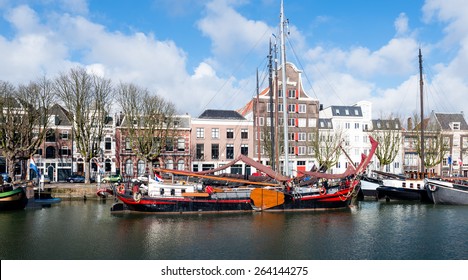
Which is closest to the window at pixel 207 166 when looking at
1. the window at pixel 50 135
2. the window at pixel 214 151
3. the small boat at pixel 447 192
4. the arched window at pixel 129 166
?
the window at pixel 214 151

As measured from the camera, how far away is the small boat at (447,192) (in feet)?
123

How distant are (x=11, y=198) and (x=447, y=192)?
130 ft

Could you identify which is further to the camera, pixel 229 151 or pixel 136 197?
pixel 229 151

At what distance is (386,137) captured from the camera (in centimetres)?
5928

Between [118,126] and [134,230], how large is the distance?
34.3 metres

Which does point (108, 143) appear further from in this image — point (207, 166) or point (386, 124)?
point (386, 124)

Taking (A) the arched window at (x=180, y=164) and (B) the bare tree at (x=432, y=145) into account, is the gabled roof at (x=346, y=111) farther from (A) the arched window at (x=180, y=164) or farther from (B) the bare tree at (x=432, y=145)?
(A) the arched window at (x=180, y=164)

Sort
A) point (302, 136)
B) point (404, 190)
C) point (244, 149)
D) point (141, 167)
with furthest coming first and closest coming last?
point (302, 136) → point (244, 149) → point (141, 167) → point (404, 190)

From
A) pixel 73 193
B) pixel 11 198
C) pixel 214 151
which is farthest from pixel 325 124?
pixel 11 198

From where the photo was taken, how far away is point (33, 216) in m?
30.4

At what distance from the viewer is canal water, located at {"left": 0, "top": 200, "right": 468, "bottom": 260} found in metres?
19.6
